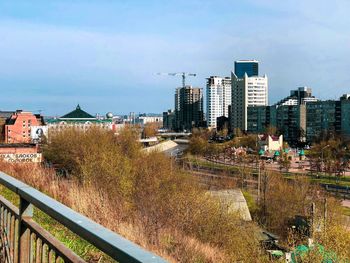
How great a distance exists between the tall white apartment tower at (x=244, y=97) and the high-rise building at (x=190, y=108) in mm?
28213

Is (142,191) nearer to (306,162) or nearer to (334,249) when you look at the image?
(334,249)

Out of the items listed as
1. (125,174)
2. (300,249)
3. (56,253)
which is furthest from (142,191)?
(56,253)

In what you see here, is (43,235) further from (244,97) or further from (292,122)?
(244,97)

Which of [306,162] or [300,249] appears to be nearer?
[300,249]

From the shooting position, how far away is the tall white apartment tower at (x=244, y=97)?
13450 centimetres

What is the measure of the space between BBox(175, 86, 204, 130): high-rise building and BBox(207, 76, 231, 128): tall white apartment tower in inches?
216

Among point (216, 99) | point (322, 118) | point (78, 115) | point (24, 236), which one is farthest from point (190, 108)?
point (24, 236)

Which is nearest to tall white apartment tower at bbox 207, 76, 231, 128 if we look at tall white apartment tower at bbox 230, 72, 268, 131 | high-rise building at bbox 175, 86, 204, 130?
high-rise building at bbox 175, 86, 204, 130

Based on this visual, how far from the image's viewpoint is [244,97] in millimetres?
136625

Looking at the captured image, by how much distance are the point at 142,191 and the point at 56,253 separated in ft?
72.8

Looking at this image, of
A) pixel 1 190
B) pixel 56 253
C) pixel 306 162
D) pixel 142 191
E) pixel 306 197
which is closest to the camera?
pixel 56 253

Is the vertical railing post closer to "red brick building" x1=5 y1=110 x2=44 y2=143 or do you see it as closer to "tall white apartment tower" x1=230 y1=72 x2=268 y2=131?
"red brick building" x1=5 y1=110 x2=44 y2=143

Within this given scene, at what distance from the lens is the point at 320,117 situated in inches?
4262

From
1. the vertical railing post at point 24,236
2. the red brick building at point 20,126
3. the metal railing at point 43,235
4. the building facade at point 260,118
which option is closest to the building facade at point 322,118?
the building facade at point 260,118
